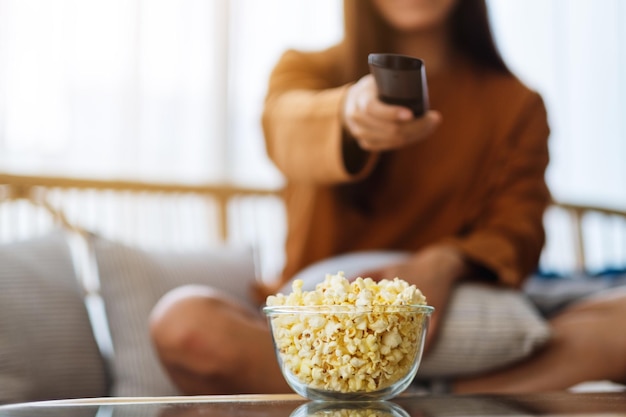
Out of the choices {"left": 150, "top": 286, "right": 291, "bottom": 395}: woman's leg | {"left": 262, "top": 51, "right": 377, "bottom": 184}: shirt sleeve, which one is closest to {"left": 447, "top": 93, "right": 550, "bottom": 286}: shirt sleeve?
{"left": 262, "top": 51, "right": 377, "bottom": 184}: shirt sleeve

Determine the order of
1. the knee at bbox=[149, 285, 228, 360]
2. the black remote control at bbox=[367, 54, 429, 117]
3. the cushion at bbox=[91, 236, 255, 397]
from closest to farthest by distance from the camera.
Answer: the black remote control at bbox=[367, 54, 429, 117], the knee at bbox=[149, 285, 228, 360], the cushion at bbox=[91, 236, 255, 397]

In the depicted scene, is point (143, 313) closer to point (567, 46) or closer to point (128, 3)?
point (128, 3)

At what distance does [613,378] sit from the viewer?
113 cm

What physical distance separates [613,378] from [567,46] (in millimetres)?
1376

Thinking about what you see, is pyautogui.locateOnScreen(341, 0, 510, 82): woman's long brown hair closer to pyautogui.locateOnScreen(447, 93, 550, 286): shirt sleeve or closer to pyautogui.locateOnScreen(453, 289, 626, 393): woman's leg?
pyautogui.locateOnScreen(447, 93, 550, 286): shirt sleeve

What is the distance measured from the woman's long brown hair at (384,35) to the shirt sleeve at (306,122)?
7 cm

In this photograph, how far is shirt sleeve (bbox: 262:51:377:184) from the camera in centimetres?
115

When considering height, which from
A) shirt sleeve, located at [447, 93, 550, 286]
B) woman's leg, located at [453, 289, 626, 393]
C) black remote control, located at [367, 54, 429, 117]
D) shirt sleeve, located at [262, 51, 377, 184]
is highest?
black remote control, located at [367, 54, 429, 117]

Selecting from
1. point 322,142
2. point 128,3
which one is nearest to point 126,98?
point 128,3

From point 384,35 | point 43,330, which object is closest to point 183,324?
point 43,330

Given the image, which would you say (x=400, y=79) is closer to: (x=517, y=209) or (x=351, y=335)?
(x=351, y=335)

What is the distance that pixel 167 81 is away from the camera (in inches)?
73.6

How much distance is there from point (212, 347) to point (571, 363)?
50cm

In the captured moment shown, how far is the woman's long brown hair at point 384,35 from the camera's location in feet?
4.54
